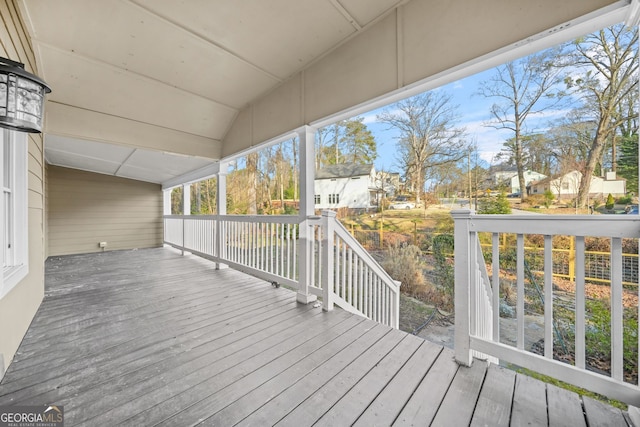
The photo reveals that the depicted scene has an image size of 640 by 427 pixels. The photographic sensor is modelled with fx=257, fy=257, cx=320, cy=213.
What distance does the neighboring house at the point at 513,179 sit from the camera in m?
5.27

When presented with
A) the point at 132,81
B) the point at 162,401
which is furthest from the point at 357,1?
the point at 162,401

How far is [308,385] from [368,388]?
1.16ft

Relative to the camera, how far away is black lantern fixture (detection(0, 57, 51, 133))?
3.56ft

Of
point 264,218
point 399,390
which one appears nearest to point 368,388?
point 399,390

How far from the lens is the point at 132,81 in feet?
10.3

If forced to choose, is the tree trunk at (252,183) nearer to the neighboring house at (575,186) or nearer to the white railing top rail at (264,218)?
the white railing top rail at (264,218)

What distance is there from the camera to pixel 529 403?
4.43ft

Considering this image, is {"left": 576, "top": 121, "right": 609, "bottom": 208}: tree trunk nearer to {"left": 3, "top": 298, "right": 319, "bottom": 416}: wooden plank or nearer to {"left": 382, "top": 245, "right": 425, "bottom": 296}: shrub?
{"left": 382, "top": 245, "right": 425, "bottom": 296}: shrub

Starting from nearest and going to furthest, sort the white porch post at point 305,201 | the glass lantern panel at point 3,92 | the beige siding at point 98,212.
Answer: the glass lantern panel at point 3,92 → the white porch post at point 305,201 → the beige siding at point 98,212

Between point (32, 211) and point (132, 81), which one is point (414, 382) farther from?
point (132, 81)

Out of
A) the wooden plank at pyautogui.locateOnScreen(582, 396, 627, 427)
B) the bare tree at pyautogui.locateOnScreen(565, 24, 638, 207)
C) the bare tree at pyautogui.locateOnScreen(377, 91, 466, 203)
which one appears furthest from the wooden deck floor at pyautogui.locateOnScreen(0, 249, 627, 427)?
the bare tree at pyautogui.locateOnScreen(377, 91, 466, 203)

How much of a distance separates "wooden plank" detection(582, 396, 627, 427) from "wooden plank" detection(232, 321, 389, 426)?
1.15 m

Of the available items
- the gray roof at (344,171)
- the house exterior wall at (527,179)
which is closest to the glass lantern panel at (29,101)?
the house exterior wall at (527,179)

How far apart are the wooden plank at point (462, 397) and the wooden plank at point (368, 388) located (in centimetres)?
32
